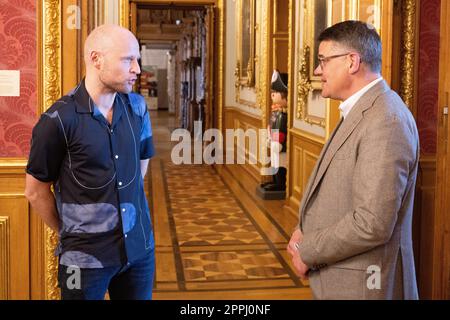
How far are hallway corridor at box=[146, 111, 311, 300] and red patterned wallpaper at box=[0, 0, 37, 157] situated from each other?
151 cm

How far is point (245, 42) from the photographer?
391 inches

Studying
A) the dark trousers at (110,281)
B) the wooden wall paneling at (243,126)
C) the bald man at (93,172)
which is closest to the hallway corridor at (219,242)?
the wooden wall paneling at (243,126)

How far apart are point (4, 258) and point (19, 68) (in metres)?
1.02

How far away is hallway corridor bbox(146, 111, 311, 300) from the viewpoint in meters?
4.50

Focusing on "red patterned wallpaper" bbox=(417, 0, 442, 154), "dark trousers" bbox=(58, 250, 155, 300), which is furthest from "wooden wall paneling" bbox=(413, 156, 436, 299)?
"dark trousers" bbox=(58, 250, 155, 300)

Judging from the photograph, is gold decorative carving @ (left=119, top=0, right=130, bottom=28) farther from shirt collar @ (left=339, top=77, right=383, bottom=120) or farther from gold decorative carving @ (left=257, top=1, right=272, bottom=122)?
shirt collar @ (left=339, top=77, right=383, bottom=120)

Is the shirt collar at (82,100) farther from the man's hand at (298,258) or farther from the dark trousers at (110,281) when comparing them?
the man's hand at (298,258)

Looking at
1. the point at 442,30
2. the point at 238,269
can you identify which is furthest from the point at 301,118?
the point at 442,30

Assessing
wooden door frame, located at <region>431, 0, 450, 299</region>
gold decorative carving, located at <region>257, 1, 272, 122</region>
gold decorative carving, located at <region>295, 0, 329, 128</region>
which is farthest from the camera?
gold decorative carving, located at <region>257, 1, 272, 122</region>

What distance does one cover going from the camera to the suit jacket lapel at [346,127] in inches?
81.4

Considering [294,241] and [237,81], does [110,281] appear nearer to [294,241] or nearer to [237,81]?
[294,241]

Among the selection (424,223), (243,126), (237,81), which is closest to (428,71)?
(424,223)

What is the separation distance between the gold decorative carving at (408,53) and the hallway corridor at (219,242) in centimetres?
152
